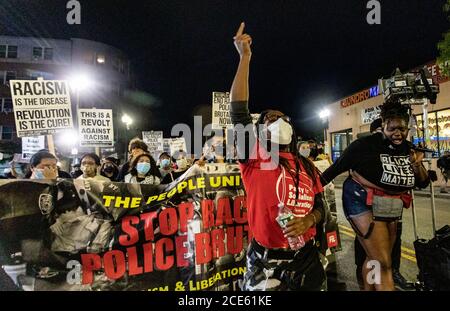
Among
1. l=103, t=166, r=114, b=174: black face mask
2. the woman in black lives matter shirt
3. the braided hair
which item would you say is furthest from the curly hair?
l=103, t=166, r=114, b=174: black face mask

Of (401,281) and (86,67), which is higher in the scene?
(86,67)

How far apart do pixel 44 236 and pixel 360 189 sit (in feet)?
10.1

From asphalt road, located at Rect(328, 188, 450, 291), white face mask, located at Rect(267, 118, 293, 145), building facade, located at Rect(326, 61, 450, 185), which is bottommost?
asphalt road, located at Rect(328, 188, 450, 291)

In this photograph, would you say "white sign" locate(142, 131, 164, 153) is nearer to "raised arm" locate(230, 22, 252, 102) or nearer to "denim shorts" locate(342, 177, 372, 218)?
"denim shorts" locate(342, 177, 372, 218)

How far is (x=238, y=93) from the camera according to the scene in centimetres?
234

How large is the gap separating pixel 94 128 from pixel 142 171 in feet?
10.7

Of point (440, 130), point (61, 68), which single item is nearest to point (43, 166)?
point (440, 130)

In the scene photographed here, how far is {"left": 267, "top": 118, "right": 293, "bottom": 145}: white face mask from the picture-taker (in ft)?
7.85

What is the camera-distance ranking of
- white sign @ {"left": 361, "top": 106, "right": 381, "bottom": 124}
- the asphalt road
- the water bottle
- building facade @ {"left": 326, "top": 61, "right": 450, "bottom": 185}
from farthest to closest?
white sign @ {"left": 361, "top": 106, "right": 381, "bottom": 124}, building facade @ {"left": 326, "top": 61, "right": 450, "bottom": 185}, the asphalt road, the water bottle

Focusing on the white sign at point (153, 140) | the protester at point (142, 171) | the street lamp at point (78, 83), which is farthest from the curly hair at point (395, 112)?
the white sign at point (153, 140)

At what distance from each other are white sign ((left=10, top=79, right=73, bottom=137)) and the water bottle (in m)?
4.85

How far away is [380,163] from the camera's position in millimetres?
3520
